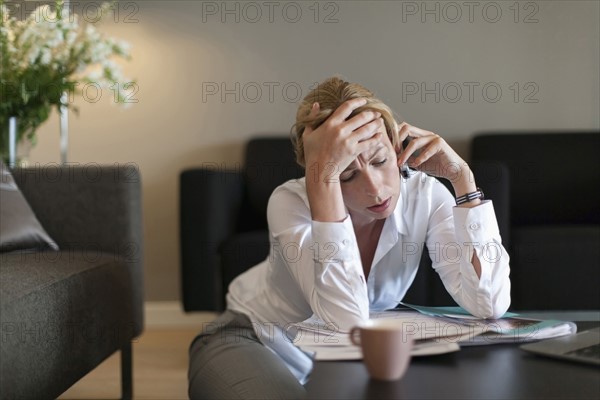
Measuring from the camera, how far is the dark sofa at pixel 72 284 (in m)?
1.53

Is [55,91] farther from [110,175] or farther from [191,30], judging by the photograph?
[191,30]

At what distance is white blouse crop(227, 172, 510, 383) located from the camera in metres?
1.38

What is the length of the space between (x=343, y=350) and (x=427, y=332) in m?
0.15

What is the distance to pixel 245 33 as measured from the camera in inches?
132

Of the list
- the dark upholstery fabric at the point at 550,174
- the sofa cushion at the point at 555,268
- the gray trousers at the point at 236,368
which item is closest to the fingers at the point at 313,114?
the gray trousers at the point at 236,368

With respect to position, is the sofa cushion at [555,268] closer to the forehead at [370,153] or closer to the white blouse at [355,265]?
the white blouse at [355,265]

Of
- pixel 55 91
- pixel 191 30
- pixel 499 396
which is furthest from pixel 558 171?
pixel 499 396

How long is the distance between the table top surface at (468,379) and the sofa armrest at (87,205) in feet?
4.56

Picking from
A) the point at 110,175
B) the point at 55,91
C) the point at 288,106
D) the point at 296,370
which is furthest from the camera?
the point at 288,106

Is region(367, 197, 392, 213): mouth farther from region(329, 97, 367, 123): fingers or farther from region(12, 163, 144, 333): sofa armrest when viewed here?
region(12, 163, 144, 333): sofa armrest

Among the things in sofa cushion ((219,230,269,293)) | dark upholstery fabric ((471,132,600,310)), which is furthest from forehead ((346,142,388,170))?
dark upholstery fabric ((471,132,600,310))

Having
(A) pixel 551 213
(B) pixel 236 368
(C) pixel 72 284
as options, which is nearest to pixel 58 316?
(C) pixel 72 284

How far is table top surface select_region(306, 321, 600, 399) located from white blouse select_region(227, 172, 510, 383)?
0.93 feet

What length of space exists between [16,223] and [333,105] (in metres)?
1.05
